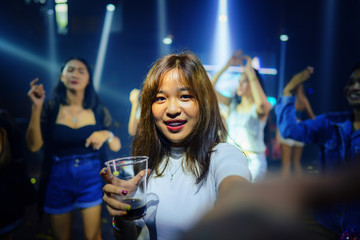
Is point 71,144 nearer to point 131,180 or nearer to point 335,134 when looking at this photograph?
point 131,180

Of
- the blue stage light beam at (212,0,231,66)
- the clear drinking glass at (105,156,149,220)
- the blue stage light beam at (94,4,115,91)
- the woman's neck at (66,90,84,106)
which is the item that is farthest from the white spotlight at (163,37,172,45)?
the clear drinking glass at (105,156,149,220)

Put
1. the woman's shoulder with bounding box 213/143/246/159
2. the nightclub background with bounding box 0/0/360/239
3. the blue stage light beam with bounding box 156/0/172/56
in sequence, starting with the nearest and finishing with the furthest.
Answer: the woman's shoulder with bounding box 213/143/246/159 → the nightclub background with bounding box 0/0/360/239 → the blue stage light beam with bounding box 156/0/172/56

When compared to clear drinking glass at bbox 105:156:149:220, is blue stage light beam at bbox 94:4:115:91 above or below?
above

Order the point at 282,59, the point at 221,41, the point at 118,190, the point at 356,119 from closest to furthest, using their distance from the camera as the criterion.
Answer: the point at 118,190 < the point at 356,119 < the point at 221,41 < the point at 282,59

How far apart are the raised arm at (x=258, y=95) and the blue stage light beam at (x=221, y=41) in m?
1.24

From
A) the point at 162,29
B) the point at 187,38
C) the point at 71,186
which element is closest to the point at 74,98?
the point at 71,186

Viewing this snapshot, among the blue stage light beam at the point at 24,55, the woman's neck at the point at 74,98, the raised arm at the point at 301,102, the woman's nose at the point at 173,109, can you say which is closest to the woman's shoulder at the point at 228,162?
the woman's nose at the point at 173,109

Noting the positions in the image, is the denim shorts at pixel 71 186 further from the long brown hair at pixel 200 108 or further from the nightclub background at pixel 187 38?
the long brown hair at pixel 200 108

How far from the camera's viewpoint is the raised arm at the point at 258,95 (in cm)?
374

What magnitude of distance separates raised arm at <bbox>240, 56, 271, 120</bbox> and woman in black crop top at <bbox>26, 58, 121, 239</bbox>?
232cm

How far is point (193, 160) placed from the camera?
1374 mm

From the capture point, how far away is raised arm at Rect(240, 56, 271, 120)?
3738 mm

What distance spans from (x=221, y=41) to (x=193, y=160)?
174 inches

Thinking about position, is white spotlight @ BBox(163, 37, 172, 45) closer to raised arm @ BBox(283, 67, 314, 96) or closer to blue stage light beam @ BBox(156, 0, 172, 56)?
blue stage light beam @ BBox(156, 0, 172, 56)
